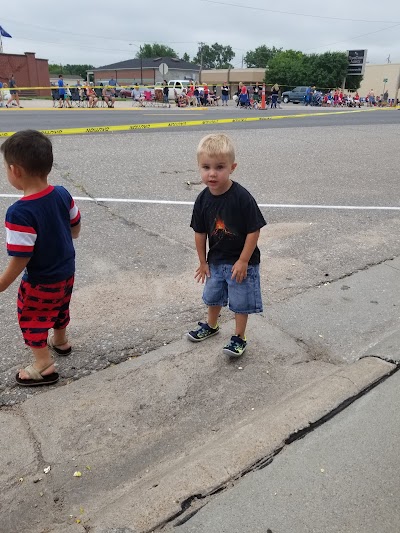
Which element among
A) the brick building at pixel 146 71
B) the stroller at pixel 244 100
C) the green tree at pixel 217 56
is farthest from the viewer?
the green tree at pixel 217 56

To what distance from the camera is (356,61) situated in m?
66.2

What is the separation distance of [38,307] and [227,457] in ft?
4.48

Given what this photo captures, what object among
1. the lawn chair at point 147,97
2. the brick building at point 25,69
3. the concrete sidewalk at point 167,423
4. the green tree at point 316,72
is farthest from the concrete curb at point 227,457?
the green tree at point 316,72

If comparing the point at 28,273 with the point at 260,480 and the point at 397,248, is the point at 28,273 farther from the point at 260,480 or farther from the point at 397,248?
the point at 397,248

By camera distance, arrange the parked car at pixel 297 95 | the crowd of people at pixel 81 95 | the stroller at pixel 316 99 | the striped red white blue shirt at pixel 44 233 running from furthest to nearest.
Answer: the parked car at pixel 297 95, the stroller at pixel 316 99, the crowd of people at pixel 81 95, the striped red white blue shirt at pixel 44 233

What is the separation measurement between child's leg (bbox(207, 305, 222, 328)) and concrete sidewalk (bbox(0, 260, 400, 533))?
14 centimetres

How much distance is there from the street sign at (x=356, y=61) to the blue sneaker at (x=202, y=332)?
72400 millimetres

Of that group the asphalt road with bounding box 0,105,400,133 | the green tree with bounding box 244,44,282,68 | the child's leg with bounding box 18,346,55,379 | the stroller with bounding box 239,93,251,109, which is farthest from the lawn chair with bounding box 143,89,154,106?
the green tree with bounding box 244,44,282,68

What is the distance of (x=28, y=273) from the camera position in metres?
2.60

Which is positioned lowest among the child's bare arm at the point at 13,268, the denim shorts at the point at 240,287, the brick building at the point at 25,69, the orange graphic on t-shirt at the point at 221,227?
the denim shorts at the point at 240,287

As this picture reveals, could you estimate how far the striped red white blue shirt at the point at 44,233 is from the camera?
236 centimetres

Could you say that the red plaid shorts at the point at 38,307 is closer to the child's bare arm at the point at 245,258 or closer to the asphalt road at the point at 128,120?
the child's bare arm at the point at 245,258

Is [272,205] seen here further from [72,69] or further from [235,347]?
[72,69]

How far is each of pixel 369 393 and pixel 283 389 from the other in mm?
A: 514
